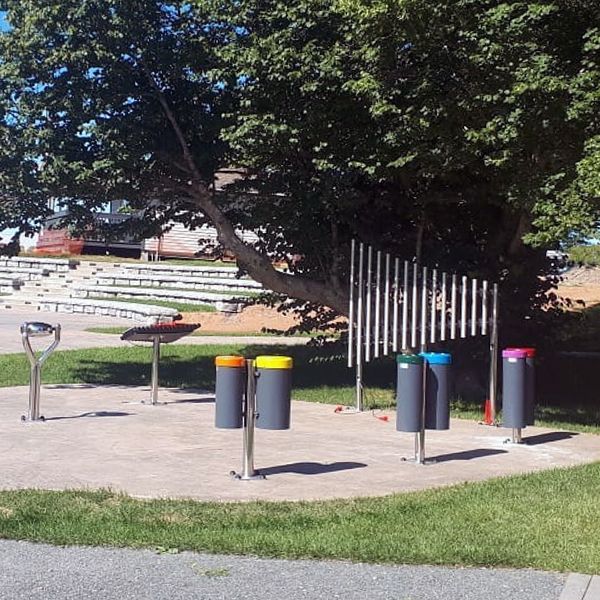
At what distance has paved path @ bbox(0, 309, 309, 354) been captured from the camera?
2011 cm

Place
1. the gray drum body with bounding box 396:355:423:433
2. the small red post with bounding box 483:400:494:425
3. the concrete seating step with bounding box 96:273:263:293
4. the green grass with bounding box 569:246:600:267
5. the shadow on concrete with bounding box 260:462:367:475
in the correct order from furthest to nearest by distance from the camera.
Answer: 1. the concrete seating step with bounding box 96:273:263:293
2. the green grass with bounding box 569:246:600:267
3. the small red post with bounding box 483:400:494:425
4. the gray drum body with bounding box 396:355:423:433
5. the shadow on concrete with bounding box 260:462:367:475

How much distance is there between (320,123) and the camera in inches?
461

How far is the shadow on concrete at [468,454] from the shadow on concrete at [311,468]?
2.86 feet

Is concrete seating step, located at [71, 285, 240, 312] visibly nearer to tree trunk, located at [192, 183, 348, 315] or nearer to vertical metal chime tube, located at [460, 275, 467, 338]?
tree trunk, located at [192, 183, 348, 315]

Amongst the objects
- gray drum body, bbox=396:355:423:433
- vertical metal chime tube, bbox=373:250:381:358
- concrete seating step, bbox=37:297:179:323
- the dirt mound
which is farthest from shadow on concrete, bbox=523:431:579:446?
concrete seating step, bbox=37:297:179:323

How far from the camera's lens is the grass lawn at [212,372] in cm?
1295

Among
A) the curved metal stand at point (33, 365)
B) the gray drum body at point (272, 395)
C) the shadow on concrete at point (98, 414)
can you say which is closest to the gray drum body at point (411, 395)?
the gray drum body at point (272, 395)

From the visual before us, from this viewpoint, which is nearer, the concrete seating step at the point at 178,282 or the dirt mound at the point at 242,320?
the dirt mound at the point at 242,320

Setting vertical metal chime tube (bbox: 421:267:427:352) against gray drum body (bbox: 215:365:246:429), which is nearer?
gray drum body (bbox: 215:365:246:429)

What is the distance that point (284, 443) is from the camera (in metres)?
10.0

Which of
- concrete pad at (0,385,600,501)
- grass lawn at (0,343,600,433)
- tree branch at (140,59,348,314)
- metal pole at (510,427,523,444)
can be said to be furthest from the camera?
tree branch at (140,59,348,314)

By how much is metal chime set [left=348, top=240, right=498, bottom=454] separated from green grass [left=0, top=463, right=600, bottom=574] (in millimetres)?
3557

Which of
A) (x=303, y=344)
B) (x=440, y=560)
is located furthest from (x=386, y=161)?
(x=303, y=344)

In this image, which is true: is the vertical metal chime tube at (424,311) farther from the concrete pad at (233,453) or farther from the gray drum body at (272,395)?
the gray drum body at (272,395)
